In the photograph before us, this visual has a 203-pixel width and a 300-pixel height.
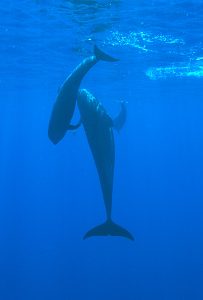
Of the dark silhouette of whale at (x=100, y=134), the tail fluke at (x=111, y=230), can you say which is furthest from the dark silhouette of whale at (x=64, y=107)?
the tail fluke at (x=111, y=230)

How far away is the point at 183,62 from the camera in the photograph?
97.8 ft

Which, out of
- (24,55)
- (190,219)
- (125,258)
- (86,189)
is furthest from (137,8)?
(86,189)

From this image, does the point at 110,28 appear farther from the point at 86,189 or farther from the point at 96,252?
the point at 86,189

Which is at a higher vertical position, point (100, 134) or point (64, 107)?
point (64, 107)

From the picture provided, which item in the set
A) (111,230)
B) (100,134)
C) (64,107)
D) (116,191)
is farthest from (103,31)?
(116,191)

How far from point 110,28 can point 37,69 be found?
14.1m

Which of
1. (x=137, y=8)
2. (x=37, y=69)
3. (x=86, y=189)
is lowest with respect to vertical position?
(x=86, y=189)

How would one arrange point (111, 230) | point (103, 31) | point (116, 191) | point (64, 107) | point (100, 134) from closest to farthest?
point (64, 107) → point (100, 134) → point (111, 230) → point (103, 31) → point (116, 191)

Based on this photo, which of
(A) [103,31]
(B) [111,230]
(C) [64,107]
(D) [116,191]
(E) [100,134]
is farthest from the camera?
(D) [116,191]

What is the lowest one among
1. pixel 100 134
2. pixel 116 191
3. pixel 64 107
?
pixel 116 191

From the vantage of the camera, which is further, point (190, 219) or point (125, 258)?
point (190, 219)

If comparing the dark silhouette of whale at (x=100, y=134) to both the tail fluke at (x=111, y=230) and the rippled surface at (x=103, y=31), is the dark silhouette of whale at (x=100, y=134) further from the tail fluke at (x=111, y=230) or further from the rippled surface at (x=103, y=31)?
the rippled surface at (x=103, y=31)

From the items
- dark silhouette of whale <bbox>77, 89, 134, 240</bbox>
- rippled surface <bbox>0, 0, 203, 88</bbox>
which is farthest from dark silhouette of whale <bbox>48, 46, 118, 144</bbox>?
rippled surface <bbox>0, 0, 203, 88</bbox>

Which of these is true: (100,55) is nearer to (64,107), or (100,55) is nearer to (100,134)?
(64,107)
